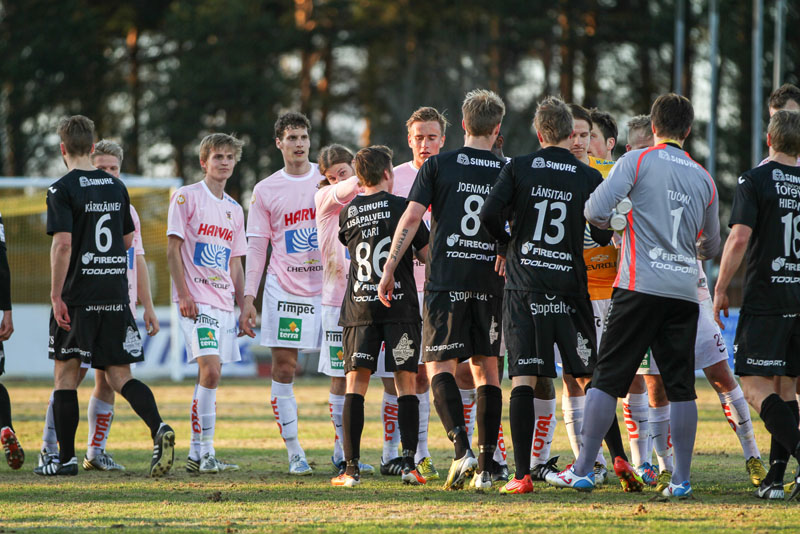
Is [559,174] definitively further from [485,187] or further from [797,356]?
[797,356]

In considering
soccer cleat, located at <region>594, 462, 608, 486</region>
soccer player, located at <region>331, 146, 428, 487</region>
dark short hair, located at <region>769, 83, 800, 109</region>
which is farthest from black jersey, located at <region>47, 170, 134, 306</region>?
dark short hair, located at <region>769, 83, 800, 109</region>

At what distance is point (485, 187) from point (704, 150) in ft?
102

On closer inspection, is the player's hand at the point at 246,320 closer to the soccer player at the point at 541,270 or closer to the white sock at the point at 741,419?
the soccer player at the point at 541,270

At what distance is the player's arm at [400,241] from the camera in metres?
7.09

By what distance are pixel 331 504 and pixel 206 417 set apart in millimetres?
2265

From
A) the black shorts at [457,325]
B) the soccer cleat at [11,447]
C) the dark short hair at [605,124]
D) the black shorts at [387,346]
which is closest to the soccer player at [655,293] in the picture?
the black shorts at [457,325]

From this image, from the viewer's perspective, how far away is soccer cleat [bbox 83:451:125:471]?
8.62 meters

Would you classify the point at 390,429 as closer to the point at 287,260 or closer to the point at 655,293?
the point at 287,260

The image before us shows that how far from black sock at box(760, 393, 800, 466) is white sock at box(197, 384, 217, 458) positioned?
4045mm

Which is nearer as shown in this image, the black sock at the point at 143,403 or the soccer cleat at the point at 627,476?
the soccer cleat at the point at 627,476

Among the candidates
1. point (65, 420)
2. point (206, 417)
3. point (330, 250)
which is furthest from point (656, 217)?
point (65, 420)

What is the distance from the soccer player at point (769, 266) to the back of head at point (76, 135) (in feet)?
15.2

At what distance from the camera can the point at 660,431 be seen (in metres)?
7.36

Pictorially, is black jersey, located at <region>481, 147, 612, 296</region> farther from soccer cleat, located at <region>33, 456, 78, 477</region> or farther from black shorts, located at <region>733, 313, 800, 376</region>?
soccer cleat, located at <region>33, 456, 78, 477</region>
